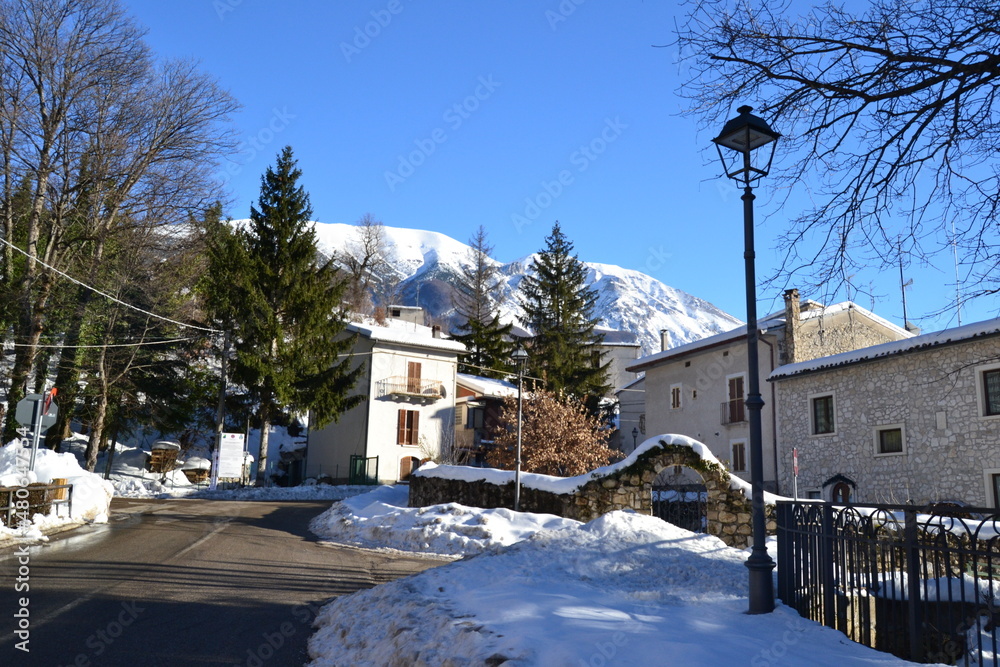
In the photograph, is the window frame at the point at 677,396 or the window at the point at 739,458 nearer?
the window at the point at 739,458

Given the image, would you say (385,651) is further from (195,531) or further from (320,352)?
(320,352)

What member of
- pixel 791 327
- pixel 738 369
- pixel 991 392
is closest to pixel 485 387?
pixel 738 369

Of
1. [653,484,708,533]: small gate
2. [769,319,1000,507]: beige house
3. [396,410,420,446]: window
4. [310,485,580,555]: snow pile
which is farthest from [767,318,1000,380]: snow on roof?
[396,410,420,446]: window

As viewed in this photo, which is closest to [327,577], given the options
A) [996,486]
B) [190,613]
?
[190,613]

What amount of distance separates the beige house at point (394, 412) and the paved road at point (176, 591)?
22.3 m

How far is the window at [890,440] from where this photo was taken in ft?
74.7

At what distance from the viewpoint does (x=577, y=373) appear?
49531mm

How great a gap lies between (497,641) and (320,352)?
108 feet

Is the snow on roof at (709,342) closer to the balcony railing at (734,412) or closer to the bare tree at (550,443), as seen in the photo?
the balcony railing at (734,412)

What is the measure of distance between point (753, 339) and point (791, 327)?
81.7 feet

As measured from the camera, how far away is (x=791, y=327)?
98.3 feet

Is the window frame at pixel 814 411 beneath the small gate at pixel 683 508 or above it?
above

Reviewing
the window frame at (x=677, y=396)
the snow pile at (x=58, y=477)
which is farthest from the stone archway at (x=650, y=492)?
the window frame at (x=677, y=396)

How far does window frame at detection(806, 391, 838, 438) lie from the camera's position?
2512 cm
